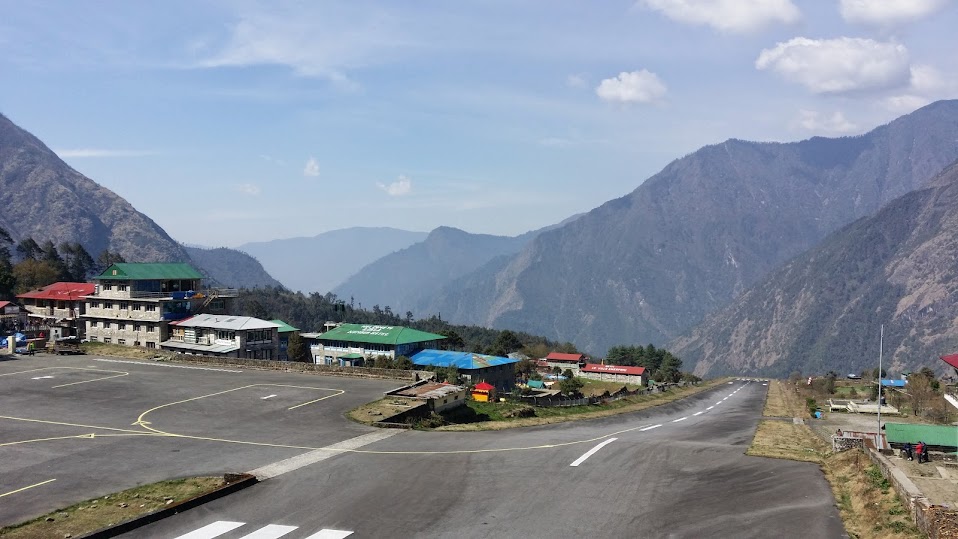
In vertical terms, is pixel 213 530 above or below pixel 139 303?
below

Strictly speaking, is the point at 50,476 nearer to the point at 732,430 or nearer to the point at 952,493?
the point at 952,493

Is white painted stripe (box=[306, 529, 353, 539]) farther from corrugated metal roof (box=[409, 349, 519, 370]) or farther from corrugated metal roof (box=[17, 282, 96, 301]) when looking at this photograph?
corrugated metal roof (box=[17, 282, 96, 301])

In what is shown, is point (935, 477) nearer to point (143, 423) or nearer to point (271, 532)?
point (271, 532)

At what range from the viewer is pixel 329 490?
22.7 meters

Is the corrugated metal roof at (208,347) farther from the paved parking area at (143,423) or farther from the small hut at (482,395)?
the small hut at (482,395)

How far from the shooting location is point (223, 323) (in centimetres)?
6531

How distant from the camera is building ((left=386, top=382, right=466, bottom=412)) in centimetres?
3859

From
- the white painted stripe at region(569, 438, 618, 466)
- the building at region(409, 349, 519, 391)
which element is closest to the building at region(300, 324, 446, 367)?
the building at region(409, 349, 519, 391)

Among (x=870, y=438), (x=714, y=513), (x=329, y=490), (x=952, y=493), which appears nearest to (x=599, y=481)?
(x=714, y=513)

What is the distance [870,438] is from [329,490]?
92.5ft

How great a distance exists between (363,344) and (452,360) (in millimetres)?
11702

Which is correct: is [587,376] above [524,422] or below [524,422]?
below

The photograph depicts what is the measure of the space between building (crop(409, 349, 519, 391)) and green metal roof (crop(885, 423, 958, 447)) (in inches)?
1408

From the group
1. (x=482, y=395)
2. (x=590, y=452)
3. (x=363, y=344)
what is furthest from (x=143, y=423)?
(x=363, y=344)
